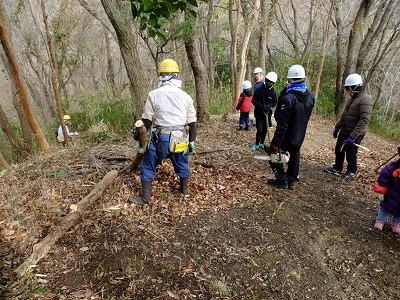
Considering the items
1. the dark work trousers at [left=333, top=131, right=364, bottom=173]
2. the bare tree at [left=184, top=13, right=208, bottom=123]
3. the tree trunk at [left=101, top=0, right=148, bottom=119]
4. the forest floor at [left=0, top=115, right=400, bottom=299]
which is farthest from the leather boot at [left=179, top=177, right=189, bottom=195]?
the bare tree at [left=184, top=13, right=208, bottom=123]

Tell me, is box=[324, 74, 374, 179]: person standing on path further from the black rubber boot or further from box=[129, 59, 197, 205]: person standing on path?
box=[129, 59, 197, 205]: person standing on path

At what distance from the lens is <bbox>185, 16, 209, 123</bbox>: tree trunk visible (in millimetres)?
6781

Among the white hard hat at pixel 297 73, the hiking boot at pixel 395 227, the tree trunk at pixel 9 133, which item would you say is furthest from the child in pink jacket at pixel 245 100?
the tree trunk at pixel 9 133

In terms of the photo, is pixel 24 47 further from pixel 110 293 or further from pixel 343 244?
pixel 343 244

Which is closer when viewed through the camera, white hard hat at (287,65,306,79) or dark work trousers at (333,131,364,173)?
white hard hat at (287,65,306,79)

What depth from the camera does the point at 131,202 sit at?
3.82 metres

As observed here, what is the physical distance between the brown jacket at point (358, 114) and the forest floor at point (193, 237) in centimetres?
106

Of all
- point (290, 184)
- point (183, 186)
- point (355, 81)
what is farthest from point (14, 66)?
point (355, 81)

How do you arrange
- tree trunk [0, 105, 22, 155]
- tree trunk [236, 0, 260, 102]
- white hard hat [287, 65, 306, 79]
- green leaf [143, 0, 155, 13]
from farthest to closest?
tree trunk [236, 0, 260, 102] < tree trunk [0, 105, 22, 155] < white hard hat [287, 65, 306, 79] < green leaf [143, 0, 155, 13]

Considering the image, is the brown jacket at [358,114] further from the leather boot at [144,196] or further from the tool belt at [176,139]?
the leather boot at [144,196]

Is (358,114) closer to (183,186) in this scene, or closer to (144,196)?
(183,186)

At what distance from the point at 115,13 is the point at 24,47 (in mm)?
11278

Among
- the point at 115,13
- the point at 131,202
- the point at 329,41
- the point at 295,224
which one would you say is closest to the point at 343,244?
the point at 295,224

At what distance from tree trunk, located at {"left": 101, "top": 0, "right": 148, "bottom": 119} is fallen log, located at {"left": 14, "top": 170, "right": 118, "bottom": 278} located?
341 cm
